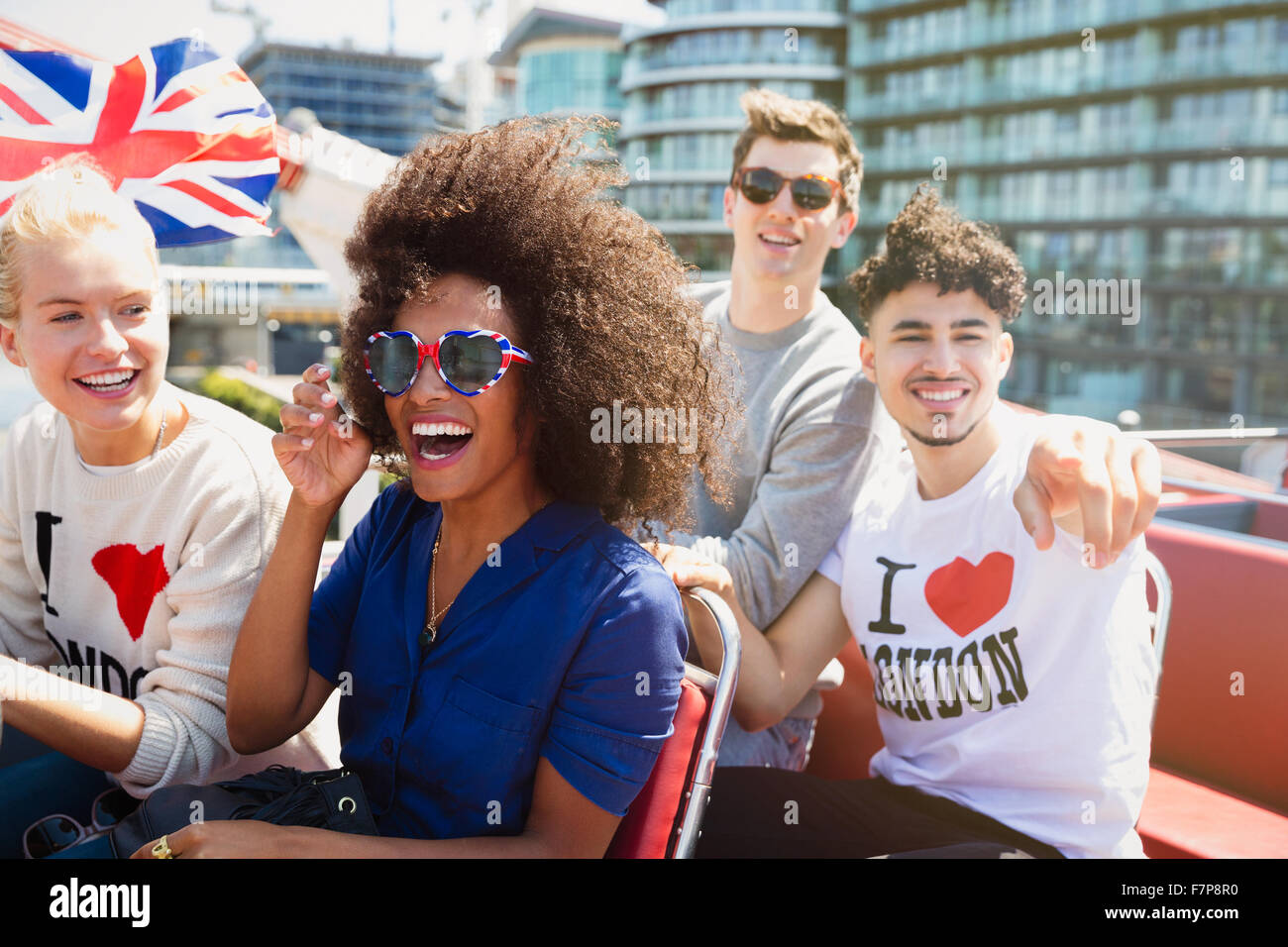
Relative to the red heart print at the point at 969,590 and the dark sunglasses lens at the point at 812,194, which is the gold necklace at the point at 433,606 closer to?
the red heart print at the point at 969,590

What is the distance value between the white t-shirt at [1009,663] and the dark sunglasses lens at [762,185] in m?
1.00

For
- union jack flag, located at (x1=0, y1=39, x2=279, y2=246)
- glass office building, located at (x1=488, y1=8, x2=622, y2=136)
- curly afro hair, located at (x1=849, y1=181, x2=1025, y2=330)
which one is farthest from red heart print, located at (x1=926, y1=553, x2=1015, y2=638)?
glass office building, located at (x1=488, y1=8, x2=622, y2=136)

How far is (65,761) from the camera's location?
78.8 inches

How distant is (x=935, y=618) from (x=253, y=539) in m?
1.37

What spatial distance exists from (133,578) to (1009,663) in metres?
1.69

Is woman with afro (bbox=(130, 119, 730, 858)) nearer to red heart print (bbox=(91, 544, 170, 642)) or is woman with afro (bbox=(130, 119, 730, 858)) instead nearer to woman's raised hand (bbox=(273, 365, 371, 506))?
woman's raised hand (bbox=(273, 365, 371, 506))

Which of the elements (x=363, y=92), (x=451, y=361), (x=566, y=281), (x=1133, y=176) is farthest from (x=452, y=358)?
(x=363, y=92)

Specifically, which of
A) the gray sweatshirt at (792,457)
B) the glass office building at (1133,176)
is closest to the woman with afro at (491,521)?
the gray sweatshirt at (792,457)

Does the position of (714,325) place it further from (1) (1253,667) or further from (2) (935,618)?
(1) (1253,667)

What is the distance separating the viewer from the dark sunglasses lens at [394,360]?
1599mm

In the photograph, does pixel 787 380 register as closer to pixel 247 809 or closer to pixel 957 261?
pixel 957 261

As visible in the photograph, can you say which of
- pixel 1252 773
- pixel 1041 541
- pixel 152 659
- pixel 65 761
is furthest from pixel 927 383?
pixel 65 761

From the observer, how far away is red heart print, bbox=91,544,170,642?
Result: 73.8 inches

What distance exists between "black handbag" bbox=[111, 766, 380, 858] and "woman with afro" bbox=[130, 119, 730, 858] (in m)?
0.07
